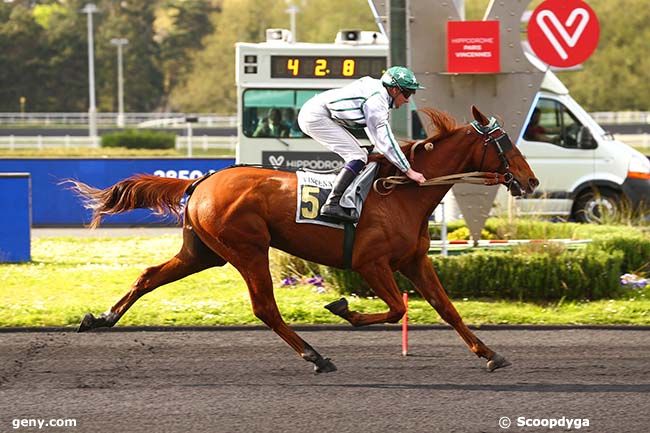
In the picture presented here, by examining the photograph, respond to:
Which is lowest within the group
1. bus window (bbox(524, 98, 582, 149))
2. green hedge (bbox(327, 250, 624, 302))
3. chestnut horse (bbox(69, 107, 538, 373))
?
green hedge (bbox(327, 250, 624, 302))

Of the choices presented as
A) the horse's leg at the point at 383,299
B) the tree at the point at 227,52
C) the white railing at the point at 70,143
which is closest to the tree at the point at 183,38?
the tree at the point at 227,52

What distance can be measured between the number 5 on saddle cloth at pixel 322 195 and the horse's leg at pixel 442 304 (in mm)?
588

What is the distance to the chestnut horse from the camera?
772 cm

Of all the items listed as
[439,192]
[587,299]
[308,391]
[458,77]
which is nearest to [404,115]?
[458,77]

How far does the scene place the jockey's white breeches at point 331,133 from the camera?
26.3ft

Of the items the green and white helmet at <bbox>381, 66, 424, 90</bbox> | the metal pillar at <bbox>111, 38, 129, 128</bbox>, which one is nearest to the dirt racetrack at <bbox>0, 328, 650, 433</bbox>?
the green and white helmet at <bbox>381, 66, 424, 90</bbox>

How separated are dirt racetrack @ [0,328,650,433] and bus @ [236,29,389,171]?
854cm

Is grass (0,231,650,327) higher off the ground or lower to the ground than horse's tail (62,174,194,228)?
lower

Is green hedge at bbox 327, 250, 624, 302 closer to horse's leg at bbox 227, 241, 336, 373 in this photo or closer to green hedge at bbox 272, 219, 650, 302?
green hedge at bbox 272, 219, 650, 302

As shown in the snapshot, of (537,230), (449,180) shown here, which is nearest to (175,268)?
(449,180)

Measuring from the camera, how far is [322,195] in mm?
7887

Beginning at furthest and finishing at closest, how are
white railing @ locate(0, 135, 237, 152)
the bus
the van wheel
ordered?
white railing @ locate(0, 135, 237, 152)
the bus
the van wheel

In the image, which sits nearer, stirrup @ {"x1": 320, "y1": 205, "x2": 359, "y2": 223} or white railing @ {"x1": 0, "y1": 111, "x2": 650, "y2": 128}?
stirrup @ {"x1": 320, "y1": 205, "x2": 359, "y2": 223}

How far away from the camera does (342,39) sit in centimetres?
1791
